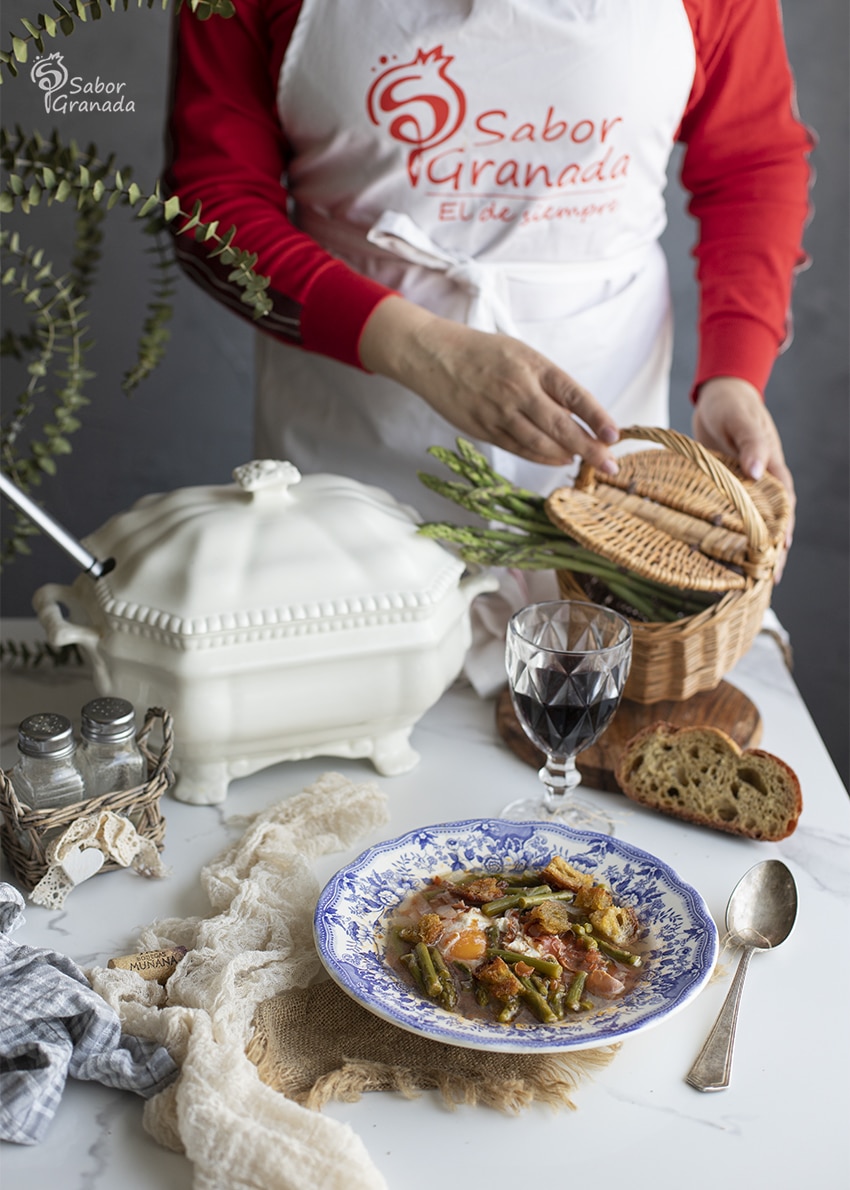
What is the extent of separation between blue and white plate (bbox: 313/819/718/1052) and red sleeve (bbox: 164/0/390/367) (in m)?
0.70

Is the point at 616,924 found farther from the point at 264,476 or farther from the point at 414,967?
the point at 264,476

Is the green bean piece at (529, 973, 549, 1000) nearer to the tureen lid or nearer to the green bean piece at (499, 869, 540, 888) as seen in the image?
the green bean piece at (499, 869, 540, 888)

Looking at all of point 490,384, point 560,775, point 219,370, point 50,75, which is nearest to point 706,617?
point 560,775

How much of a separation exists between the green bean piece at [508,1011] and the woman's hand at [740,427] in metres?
0.85

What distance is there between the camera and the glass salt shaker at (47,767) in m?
1.08

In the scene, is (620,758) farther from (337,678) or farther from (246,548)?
(246,548)

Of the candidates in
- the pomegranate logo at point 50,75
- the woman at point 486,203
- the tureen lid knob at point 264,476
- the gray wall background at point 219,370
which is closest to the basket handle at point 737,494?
the woman at point 486,203

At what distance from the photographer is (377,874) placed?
1070 mm

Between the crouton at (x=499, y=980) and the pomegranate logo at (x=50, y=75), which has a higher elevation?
the pomegranate logo at (x=50, y=75)

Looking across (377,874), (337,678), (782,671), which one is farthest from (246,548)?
(782,671)

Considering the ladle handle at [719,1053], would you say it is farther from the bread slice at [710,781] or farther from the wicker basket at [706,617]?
the wicker basket at [706,617]

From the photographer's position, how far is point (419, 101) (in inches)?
59.3

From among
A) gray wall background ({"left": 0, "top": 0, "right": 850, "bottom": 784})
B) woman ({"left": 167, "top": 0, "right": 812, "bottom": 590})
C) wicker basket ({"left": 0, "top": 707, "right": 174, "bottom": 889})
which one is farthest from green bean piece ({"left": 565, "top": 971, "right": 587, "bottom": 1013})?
gray wall background ({"left": 0, "top": 0, "right": 850, "bottom": 784})

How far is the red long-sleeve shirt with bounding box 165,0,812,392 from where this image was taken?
1.53 metres
